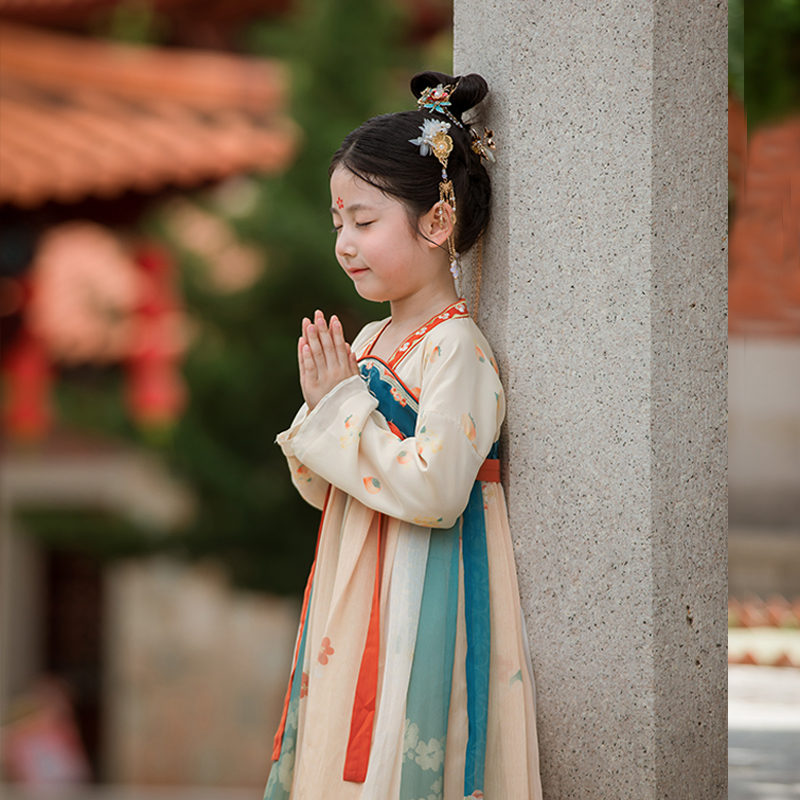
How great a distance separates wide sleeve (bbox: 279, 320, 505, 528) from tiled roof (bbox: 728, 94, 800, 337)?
433 millimetres

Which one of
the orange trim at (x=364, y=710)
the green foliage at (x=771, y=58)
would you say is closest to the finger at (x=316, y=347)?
the orange trim at (x=364, y=710)

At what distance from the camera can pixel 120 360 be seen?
217 inches

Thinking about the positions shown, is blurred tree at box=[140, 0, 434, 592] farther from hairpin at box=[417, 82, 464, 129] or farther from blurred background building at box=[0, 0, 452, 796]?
hairpin at box=[417, 82, 464, 129]

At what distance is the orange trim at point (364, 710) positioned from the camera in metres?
1.33

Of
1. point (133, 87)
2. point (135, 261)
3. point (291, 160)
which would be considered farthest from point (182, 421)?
point (133, 87)

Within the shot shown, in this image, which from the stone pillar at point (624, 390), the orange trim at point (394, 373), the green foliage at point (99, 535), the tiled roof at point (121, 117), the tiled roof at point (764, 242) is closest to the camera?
the stone pillar at point (624, 390)

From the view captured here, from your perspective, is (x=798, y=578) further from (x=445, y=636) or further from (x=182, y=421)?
(x=182, y=421)

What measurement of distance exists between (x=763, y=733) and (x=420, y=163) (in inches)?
54.1

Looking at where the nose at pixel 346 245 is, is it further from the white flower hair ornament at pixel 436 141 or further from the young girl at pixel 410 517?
the white flower hair ornament at pixel 436 141

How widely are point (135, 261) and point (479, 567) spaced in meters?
4.75

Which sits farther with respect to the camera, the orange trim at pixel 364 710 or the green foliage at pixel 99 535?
the green foliage at pixel 99 535

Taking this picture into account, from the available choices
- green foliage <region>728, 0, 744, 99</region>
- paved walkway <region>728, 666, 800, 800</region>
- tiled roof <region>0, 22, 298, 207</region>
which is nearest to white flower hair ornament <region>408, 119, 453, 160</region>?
green foliage <region>728, 0, 744, 99</region>

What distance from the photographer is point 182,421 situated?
13.5 ft

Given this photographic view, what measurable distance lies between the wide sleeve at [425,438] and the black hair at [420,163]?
0.18 meters
